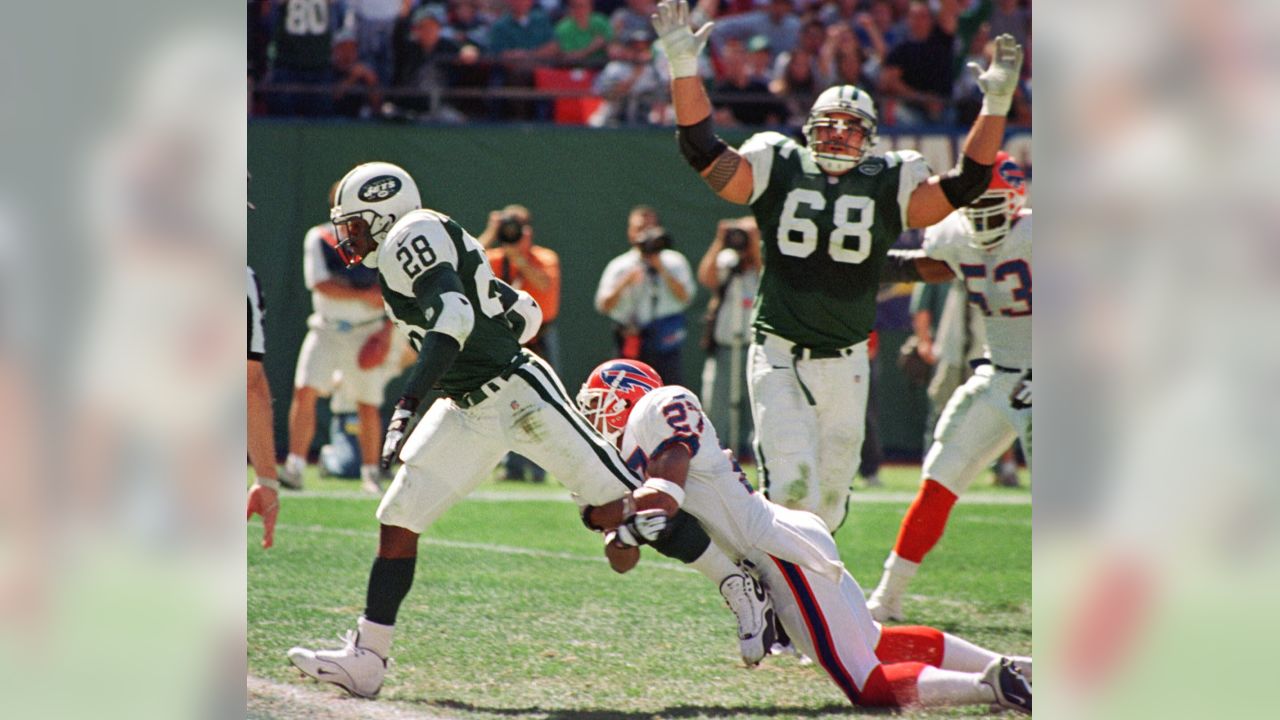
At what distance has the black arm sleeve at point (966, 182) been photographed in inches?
205

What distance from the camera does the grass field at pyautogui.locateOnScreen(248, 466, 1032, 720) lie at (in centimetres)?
444

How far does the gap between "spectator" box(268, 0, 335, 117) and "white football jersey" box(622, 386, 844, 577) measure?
8.21 metres

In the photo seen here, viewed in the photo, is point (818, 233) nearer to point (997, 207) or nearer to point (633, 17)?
point (997, 207)

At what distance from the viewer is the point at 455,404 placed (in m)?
4.71

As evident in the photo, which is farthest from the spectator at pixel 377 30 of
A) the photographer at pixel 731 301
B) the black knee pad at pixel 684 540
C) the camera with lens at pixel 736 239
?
the black knee pad at pixel 684 540

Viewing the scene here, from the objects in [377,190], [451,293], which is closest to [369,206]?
[377,190]

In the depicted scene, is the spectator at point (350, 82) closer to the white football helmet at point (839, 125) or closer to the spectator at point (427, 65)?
the spectator at point (427, 65)

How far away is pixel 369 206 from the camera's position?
185 inches

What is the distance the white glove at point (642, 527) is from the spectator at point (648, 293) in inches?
269

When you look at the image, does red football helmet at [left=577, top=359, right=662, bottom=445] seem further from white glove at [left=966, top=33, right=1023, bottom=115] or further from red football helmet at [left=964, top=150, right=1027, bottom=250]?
red football helmet at [left=964, top=150, right=1027, bottom=250]

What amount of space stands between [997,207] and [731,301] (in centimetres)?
539

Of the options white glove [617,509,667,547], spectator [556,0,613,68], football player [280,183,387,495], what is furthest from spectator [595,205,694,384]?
white glove [617,509,667,547]
